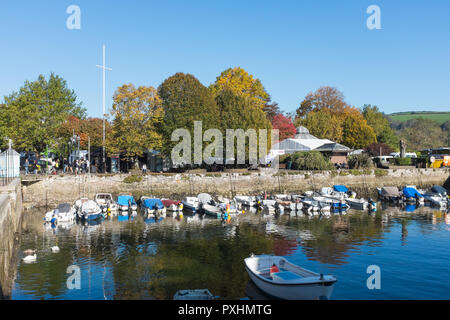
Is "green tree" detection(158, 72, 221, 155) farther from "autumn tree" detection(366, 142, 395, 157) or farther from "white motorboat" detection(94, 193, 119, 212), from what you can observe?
"autumn tree" detection(366, 142, 395, 157)

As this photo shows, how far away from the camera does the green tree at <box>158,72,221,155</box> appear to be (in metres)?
60.4

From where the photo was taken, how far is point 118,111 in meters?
60.2

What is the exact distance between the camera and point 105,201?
4906 cm

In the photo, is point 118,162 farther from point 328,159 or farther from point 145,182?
point 328,159

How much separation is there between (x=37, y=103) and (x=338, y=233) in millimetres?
55558

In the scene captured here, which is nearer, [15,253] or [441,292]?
[441,292]

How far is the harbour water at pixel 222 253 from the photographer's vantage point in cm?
2143

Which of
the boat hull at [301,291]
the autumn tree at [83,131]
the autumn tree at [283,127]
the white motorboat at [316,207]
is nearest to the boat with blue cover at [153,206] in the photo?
the white motorboat at [316,207]

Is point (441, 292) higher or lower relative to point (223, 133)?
lower

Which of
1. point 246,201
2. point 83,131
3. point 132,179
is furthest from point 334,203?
point 83,131

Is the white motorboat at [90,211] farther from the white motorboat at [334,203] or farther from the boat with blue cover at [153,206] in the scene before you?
the white motorboat at [334,203]

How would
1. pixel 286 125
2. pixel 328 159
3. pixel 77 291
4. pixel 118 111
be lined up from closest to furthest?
pixel 77 291
pixel 118 111
pixel 328 159
pixel 286 125

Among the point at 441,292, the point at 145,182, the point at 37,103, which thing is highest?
the point at 37,103
